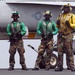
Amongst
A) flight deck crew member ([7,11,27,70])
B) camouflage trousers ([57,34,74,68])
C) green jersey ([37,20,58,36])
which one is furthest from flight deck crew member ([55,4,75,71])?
flight deck crew member ([7,11,27,70])

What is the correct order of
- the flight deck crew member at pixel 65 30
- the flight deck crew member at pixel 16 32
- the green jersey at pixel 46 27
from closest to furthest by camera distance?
the flight deck crew member at pixel 65 30
the green jersey at pixel 46 27
the flight deck crew member at pixel 16 32

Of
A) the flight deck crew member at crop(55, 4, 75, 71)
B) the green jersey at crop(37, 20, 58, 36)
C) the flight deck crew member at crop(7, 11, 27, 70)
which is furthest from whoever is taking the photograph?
the flight deck crew member at crop(7, 11, 27, 70)

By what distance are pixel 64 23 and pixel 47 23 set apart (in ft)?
2.27

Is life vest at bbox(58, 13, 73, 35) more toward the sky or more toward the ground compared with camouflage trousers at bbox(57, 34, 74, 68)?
more toward the sky

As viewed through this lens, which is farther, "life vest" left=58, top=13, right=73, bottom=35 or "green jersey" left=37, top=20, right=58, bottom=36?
"green jersey" left=37, top=20, right=58, bottom=36

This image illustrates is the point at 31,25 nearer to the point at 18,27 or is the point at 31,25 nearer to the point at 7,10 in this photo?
the point at 7,10

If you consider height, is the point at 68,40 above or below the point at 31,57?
above

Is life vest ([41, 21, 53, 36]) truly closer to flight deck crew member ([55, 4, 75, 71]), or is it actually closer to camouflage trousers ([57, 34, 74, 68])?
flight deck crew member ([55, 4, 75, 71])

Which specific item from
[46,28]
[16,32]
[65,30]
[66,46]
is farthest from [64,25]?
[16,32]

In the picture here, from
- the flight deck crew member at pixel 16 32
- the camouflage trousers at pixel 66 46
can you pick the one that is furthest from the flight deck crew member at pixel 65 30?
the flight deck crew member at pixel 16 32

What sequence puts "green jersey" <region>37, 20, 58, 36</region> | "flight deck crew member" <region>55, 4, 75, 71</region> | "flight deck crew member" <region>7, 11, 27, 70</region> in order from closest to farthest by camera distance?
"flight deck crew member" <region>55, 4, 75, 71</region>, "green jersey" <region>37, 20, 58, 36</region>, "flight deck crew member" <region>7, 11, 27, 70</region>

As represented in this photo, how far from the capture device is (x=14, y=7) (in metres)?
17.2

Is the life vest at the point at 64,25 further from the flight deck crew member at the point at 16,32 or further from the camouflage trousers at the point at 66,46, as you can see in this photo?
the flight deck crew member at the point at 16,32

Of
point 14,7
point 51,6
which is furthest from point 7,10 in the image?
point 51,6
